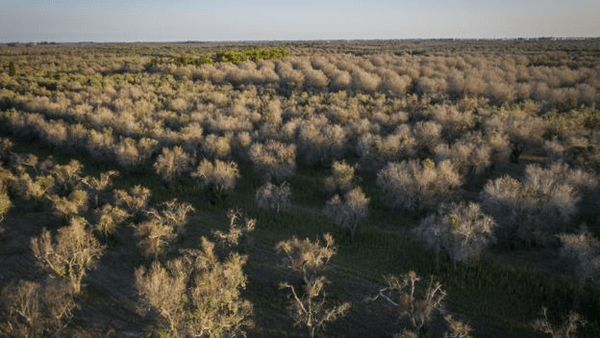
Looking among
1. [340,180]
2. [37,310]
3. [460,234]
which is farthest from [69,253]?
[460,234]

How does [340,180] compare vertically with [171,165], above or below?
below

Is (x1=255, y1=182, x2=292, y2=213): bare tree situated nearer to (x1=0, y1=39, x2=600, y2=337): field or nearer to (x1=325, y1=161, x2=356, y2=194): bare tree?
(x1=0, y1=39, x2=600, y2=337): field

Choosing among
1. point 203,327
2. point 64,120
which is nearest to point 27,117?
point 64,120

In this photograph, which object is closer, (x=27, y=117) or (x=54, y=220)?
(x=54, y=220)

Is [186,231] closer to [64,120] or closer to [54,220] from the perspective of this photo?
[54,220]

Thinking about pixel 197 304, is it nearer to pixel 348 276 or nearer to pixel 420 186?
pixel 348 276

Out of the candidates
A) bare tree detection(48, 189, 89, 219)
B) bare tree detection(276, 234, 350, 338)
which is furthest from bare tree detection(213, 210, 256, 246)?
bare tree detection(48, 189, 89, 219)

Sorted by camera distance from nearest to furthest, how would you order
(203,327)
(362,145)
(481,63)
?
(203,327) → (362,145) → (481,63)

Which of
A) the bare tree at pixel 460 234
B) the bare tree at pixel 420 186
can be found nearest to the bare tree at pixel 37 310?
the bare tree at pixel 460 234
